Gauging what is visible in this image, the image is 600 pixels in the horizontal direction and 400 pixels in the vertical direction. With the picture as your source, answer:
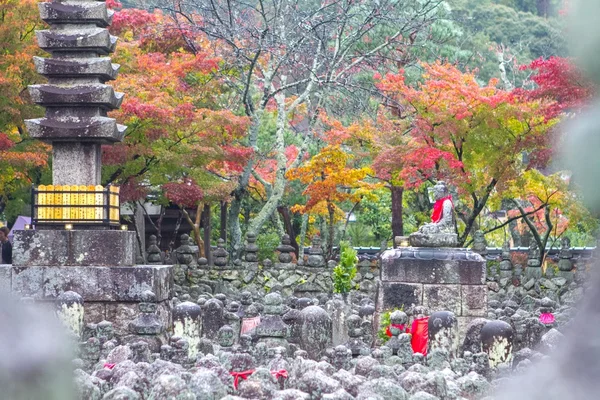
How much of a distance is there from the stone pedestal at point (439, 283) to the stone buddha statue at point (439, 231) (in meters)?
0.11

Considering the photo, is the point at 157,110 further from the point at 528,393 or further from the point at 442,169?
the point at 528,393

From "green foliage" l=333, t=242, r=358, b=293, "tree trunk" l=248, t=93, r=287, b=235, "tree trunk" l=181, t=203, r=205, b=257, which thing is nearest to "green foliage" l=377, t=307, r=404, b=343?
"green foliage" l=333, t=242, r=358, b=293

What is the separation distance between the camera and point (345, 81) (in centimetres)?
2342

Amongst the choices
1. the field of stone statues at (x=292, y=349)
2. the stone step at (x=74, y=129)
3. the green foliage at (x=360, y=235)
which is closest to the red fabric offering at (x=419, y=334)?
the field of stone statues at (x=292, y=349)

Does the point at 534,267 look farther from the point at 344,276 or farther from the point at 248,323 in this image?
the point at 248,323

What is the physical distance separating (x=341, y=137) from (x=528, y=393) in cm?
2206

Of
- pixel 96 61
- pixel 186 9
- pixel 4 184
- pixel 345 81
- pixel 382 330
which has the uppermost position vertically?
pixel 186 9

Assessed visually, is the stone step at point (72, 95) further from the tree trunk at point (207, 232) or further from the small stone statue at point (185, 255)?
the tree trunk at point (207, 232)

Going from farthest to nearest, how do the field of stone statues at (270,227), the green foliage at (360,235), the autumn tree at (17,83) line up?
the green foliage at (360,235), the autumn tree at (17,83), the field of stone statues at (270,227)

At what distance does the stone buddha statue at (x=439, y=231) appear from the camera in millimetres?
12492

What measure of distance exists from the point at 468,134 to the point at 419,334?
36.2 feet

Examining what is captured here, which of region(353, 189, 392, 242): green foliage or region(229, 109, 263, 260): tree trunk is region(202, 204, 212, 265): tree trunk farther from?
region(353, 189, 392, 242): green foliage

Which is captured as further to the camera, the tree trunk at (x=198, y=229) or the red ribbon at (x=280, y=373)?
the tree trunk at (x=198, y=229)

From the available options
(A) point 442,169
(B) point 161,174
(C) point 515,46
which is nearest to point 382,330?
(B) point 161,174
